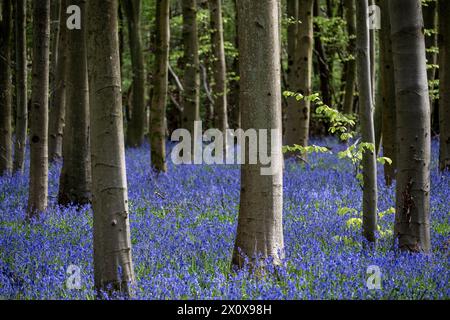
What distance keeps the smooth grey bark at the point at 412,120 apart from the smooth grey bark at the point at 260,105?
1.65 m

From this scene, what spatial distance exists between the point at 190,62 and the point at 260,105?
970 centimetres

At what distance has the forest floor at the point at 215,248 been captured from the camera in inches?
193

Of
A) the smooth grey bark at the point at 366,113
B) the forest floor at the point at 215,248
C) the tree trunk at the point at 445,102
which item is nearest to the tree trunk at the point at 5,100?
the forest floor at the point at 215,248

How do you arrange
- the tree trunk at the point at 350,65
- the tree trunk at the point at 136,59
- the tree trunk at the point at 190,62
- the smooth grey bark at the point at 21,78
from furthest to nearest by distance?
1. the tree trunk at the point at 136,59
2. the tree trunk at the point at 350,65
3. the tree trunk at the point at 190,62
4. the smooth grey bark at the point at 21,78

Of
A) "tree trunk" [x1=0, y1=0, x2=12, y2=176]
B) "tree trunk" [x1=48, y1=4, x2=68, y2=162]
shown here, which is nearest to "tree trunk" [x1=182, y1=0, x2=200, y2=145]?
"tree trunk" [x1=48, y1=4, x2=68, y2=162]

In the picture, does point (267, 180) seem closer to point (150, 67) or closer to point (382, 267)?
point (382, 267)

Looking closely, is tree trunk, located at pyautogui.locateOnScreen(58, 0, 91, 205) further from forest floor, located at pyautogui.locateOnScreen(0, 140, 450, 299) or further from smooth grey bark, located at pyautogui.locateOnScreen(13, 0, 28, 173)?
smooth grey bark, located at pyautogui.locateOnScreen(13, 0, 28, 173)

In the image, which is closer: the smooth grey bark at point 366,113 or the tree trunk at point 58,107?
the smooth grey bark at point 366,113

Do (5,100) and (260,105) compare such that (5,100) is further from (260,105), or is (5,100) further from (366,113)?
(260,105)

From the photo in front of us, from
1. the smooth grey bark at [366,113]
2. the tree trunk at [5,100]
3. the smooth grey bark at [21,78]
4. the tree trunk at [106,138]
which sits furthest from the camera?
the tree trunk at [5,100]

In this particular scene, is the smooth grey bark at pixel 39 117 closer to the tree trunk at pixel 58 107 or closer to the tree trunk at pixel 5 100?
the tree trunk at pixel 58 107

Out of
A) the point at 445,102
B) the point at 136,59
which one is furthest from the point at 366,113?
the point at 136,59

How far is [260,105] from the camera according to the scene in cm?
521
